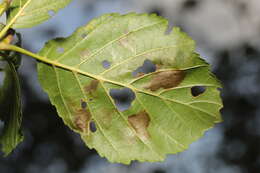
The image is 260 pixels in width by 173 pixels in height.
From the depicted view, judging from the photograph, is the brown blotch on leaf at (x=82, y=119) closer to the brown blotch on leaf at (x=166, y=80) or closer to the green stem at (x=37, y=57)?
the green stem at (x=37, y=57)

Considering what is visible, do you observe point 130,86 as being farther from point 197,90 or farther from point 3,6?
point 3,6

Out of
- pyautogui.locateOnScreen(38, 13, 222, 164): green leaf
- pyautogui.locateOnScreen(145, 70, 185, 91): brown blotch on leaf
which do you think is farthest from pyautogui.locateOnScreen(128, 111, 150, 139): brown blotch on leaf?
pyautogui.locateOnScreen(145, 70, 185, 91): brown blotch on leaf

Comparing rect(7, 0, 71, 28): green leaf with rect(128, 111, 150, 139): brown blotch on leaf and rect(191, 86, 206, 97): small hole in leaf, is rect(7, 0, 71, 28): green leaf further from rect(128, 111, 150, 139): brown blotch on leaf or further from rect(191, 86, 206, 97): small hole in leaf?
rect(191, 86, 206, 97): small hole in leaf

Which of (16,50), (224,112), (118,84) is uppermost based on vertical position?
(16,50)

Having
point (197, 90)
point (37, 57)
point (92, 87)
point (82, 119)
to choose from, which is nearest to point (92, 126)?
point (82, 119)

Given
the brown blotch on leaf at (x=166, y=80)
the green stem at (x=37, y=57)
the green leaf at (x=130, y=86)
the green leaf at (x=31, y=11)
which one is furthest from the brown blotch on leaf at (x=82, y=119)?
the green leaf at (x=31, y=11)

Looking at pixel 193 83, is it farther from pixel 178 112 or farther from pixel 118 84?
pixel 118 84

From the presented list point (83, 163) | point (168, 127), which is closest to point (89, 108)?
point (168, 127)
